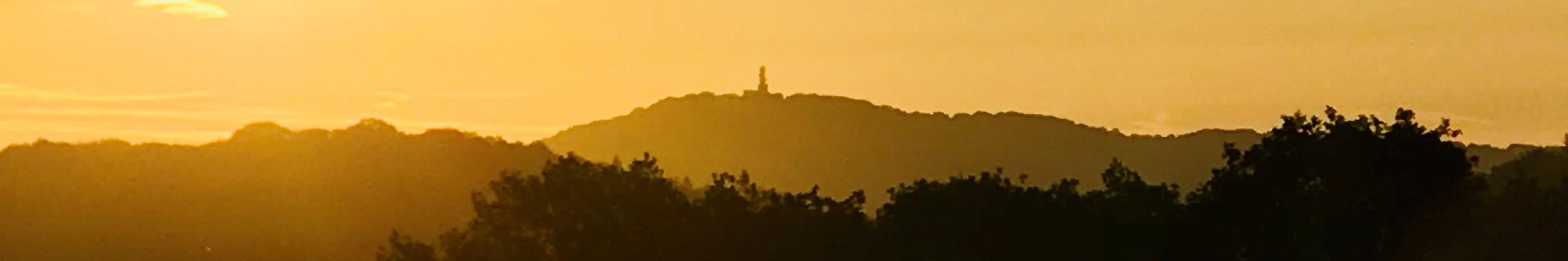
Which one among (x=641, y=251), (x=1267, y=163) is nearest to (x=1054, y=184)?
(x=1267, y=163)

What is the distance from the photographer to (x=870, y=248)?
62.7 m

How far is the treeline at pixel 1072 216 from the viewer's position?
59344mm

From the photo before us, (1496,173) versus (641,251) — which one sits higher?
(1496,173)

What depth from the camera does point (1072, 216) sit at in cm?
6247

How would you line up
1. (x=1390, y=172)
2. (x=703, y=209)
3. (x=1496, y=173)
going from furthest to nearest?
(x=1496, y=173) → (x=703, y=209) → (x=1390, y=172)

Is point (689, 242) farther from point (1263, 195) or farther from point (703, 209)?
point (1263, 195)

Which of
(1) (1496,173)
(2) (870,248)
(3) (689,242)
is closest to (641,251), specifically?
(3) (689,242)

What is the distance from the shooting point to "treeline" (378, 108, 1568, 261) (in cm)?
5934

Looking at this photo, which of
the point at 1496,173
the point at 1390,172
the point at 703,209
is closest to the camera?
the point at 1390,172

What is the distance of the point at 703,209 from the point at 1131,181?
9926 millimetres

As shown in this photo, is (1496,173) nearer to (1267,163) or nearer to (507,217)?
(1267,163)

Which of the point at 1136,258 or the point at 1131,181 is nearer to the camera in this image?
the point at 1136,258

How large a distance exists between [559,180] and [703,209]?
327cm

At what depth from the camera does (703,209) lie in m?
63.7
